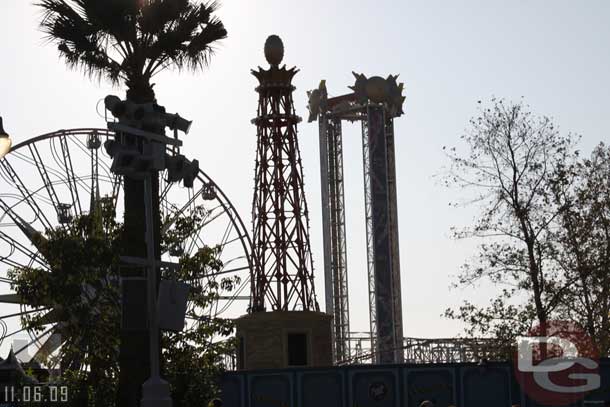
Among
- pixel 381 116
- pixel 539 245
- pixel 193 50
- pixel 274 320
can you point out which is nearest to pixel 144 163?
pixel 193 50

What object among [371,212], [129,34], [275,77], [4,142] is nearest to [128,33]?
[129,34]

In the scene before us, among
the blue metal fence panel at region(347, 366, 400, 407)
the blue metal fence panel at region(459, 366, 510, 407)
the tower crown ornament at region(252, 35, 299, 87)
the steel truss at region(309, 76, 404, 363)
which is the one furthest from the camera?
the steel truss at region(309, 76, 404, 363)

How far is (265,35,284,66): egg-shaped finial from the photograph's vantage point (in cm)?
5234

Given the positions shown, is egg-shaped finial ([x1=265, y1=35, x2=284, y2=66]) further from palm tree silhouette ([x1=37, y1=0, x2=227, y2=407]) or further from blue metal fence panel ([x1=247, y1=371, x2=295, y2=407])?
palm tree silhouette ([x1=37, y1=0, x2=227, y2=407])

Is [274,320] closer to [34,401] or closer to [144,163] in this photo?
[34,401]

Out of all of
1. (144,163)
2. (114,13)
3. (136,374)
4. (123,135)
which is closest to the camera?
(144,163)

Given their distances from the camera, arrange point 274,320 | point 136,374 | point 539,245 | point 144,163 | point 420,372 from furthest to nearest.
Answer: point 274,320, point 420,372, point 539,245, point 136,374, point 144,163

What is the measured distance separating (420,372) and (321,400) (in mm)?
3391

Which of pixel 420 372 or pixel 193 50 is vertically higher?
pixel 193 50

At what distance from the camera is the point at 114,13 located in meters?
20.8
